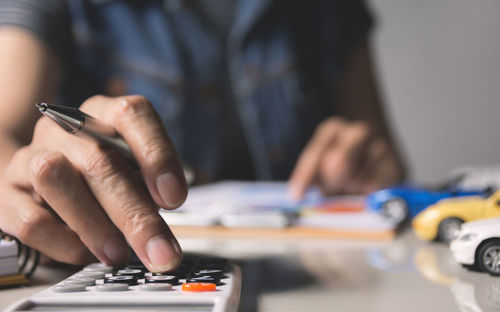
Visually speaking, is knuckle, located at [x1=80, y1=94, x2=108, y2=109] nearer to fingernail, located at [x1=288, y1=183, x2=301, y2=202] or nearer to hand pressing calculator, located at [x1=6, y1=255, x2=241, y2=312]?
hand pressing calculator, located at [x1=6, y1=255, x2=241, y2=312]

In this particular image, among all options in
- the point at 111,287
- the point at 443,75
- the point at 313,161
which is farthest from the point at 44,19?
the point at 443,75

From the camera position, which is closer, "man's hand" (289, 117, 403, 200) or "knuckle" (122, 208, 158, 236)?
"knuckle" (122, 208, 158, 236)

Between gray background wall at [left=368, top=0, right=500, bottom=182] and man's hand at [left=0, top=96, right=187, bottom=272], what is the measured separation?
163 cm

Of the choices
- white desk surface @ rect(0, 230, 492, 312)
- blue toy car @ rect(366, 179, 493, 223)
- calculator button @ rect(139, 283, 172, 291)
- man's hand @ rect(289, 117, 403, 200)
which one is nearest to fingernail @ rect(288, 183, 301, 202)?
man's hand @ rect(289, 117, 403, 200)

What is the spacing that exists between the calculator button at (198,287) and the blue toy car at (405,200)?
34cm

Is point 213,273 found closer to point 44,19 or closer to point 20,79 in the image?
point 20,79

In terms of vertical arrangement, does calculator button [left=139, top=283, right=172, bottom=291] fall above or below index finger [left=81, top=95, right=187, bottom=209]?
below

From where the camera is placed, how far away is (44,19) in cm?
71

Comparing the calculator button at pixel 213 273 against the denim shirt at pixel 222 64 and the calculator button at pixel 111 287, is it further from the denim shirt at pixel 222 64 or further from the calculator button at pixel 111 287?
the denim shirt at pixel 222 64

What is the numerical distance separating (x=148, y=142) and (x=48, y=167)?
67 millimetres

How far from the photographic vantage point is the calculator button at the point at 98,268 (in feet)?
1.00

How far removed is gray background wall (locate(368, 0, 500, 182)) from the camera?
5.87ft

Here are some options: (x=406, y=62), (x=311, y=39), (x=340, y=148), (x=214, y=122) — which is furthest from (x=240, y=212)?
(x=406, y=62)

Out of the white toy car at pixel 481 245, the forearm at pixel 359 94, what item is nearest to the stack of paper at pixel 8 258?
the white toy car at pixel 481 245
